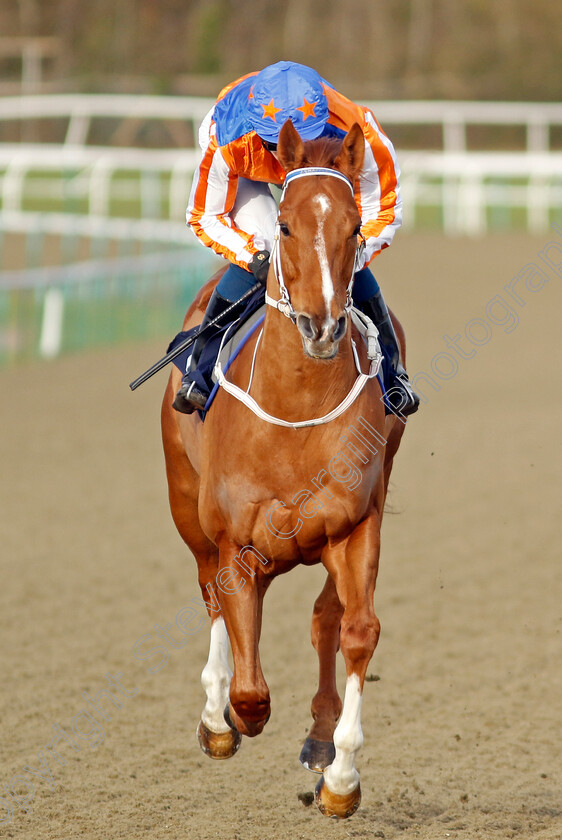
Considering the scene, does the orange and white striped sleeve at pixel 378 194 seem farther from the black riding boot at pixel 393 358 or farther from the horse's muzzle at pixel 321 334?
the horse's muzzle at pixel 321 334

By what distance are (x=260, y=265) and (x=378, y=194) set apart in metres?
0.41

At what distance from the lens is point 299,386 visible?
11.1 ft

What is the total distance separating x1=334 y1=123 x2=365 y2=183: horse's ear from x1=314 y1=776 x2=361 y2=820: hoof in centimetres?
172

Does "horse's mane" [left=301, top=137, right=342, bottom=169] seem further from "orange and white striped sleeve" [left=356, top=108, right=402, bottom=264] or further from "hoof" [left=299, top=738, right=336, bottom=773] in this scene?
"hoof" [left=299, top=738, right=336, bottom=773]

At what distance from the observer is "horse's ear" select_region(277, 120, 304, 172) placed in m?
3.23

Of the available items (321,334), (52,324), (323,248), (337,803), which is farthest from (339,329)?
(52,324)

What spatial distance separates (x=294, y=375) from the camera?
3383mm

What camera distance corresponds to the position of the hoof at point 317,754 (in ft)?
12.9

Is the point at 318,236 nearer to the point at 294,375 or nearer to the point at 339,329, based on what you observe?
the point at 339,329

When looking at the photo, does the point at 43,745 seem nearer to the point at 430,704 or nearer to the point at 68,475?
the point at 430,704

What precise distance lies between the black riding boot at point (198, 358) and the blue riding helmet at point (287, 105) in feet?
2.18

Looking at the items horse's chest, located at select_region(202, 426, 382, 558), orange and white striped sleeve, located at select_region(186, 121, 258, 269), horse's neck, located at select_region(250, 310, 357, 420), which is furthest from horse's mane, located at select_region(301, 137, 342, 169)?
horse's chest, located at select_region(202, 426, 382, 558)

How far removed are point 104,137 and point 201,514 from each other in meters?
22.8

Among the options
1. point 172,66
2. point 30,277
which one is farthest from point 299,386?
point 172,66
